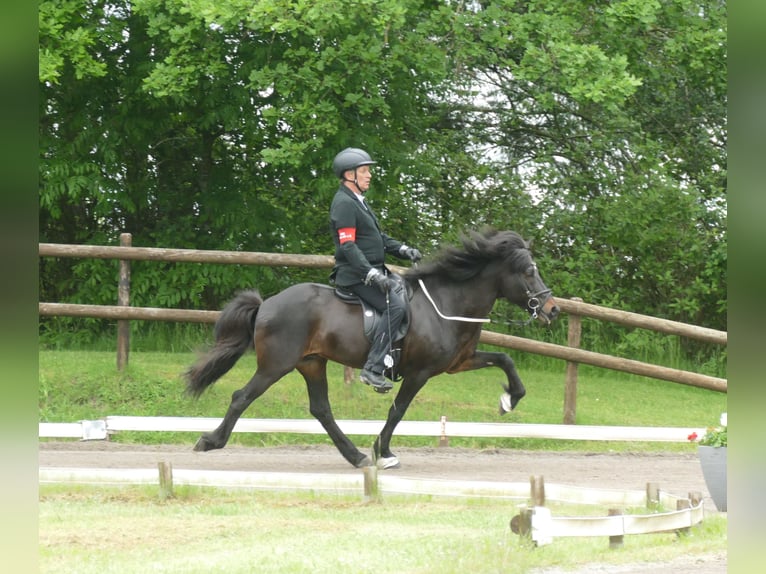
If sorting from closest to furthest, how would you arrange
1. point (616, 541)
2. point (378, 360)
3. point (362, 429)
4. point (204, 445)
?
point (616, 541)
point (204, 445)
point (378, 360)
point (362, 429)

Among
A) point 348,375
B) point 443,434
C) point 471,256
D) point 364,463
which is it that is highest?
point 471,256

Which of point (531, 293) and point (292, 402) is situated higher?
point (531, 293)

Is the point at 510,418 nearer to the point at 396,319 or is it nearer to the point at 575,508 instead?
the point at 396,319

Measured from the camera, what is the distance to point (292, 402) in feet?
38.2

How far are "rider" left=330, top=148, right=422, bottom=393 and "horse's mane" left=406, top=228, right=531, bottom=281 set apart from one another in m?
0.58

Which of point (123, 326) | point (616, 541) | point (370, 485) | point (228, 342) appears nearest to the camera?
point (616, 541)

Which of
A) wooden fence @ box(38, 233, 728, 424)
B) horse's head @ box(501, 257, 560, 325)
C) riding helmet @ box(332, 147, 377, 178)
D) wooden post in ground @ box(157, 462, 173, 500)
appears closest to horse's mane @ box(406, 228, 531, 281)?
horse's head @ box(501, 257, 560, 325)

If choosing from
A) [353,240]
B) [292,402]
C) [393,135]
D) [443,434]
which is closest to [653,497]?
[353,240]

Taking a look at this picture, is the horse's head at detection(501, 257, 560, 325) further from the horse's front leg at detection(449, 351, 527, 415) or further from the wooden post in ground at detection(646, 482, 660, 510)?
the wooden post in ground at detection(646, 482, 660, 510)

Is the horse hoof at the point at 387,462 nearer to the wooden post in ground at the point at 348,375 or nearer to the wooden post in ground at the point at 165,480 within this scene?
the wooden post in ground at the point at 165,480

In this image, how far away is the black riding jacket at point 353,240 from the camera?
8.50m

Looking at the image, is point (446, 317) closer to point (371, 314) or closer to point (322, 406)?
point (371, 314)

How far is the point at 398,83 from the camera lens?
13.8 m

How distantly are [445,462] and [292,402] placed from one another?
8.38ft
